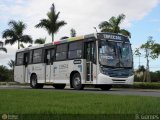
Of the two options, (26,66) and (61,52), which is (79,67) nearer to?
(61,52)

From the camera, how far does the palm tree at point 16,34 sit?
223 feet

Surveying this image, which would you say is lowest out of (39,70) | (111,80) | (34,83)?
(34,83)

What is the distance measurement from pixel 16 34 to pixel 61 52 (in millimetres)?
40618

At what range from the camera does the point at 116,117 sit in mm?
9188

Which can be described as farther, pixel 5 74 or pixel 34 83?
pixel 5 74

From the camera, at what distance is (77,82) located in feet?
87.1

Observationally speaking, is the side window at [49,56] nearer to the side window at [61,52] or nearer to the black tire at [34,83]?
the side window at [61,52]

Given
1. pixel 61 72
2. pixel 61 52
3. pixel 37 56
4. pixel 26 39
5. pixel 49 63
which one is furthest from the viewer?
pixel 26 39

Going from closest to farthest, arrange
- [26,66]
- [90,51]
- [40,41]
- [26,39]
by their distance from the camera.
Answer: [90,51]
[26,66]
[26,39]
[40,41]

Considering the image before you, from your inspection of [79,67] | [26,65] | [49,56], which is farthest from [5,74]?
[79,67]

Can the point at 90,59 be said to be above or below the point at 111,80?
above

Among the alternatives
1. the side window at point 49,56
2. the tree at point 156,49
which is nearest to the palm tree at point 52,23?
the tree at point 156,49

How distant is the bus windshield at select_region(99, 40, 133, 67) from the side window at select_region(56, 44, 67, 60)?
384 cm

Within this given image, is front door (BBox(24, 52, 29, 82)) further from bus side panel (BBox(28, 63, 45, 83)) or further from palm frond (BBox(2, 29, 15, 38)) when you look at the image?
palm frond (BBox(2, 29, 15, 38))
